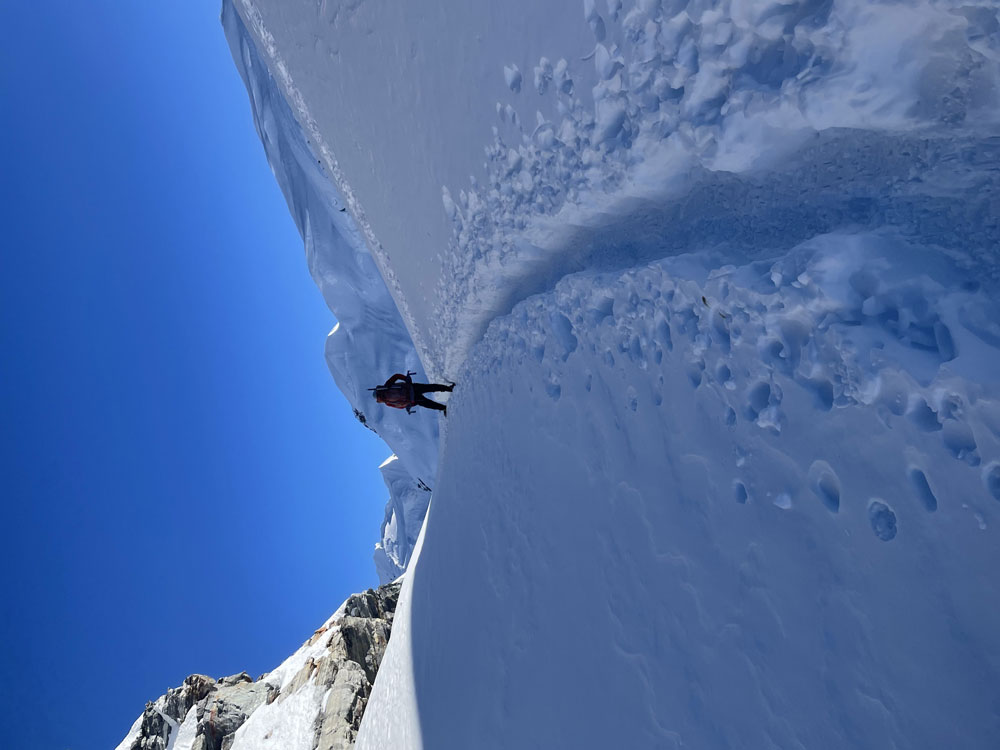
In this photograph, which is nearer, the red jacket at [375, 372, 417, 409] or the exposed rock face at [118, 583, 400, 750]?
the red jacket at [375, 372, 417, 409]

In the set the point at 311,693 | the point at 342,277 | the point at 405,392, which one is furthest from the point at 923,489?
the point at 342,277

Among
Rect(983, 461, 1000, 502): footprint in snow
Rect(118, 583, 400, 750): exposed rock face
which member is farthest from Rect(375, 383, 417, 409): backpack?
Rect(983, 461, 1000, 502): footprint in snow

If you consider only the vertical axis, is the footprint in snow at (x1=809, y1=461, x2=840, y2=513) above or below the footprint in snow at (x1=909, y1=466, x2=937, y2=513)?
above

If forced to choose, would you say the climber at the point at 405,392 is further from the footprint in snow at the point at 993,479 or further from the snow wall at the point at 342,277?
the snow wall at the point at 342,277

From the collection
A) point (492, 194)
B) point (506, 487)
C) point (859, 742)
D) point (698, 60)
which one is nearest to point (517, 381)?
point (506, 487)

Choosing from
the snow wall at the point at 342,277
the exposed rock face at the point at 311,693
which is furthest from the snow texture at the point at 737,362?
the snow wall at the point at 342,277

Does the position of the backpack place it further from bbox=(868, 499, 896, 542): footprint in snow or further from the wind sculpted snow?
bbox=(868, 499, 896, 542): footprint in snow

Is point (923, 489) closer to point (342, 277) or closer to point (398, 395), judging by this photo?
point (398, 395)

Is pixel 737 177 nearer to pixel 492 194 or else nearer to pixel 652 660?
pixel 492 194
